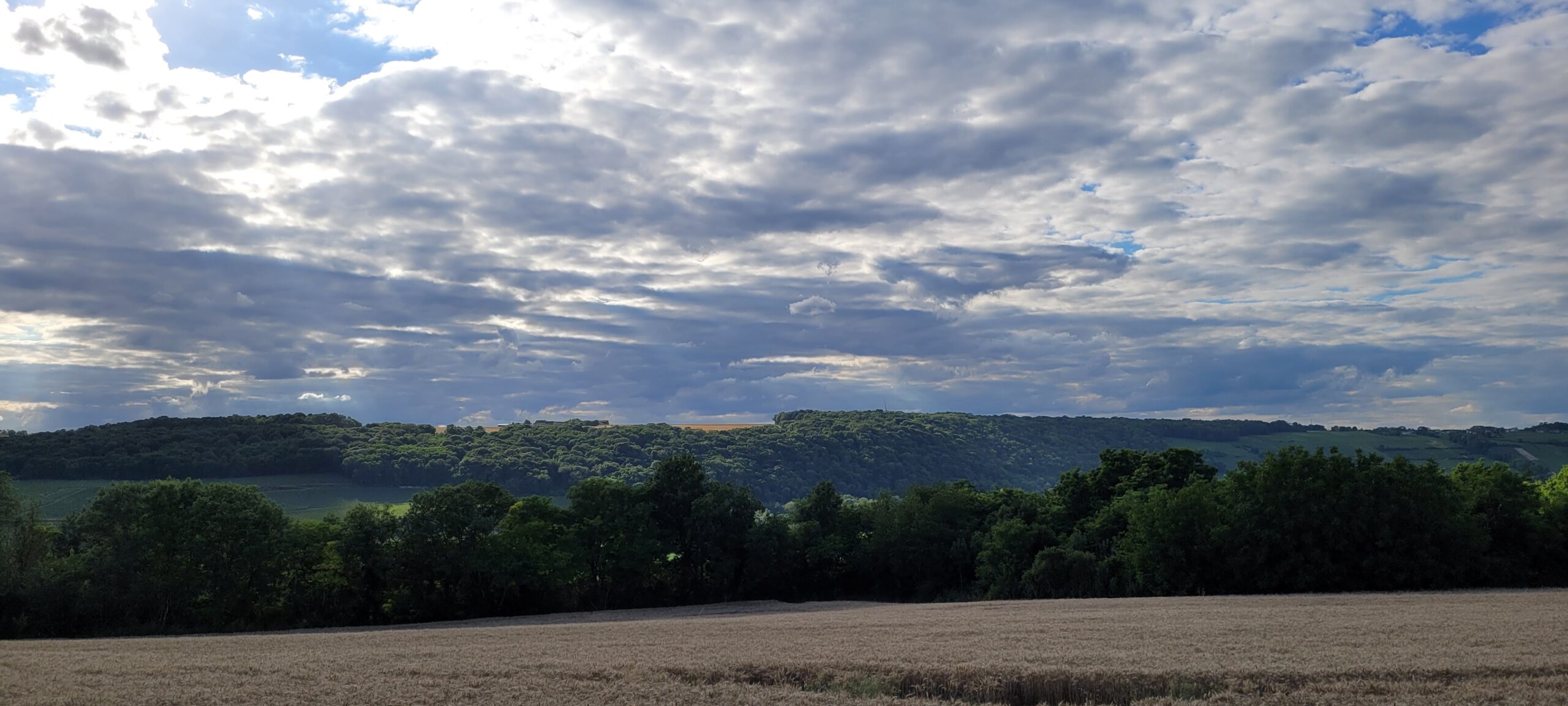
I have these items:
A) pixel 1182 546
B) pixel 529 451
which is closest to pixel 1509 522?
pixel 1182 546

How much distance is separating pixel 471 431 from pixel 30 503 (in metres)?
112

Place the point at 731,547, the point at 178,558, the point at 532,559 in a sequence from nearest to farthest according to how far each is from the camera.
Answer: the point at 178,558 → the point at 532,559 → the point at 731,547

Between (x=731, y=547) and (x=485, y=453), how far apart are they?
3593 inches

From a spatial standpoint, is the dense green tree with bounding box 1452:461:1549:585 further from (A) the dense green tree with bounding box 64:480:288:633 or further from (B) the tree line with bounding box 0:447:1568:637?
(A) the dense green tree with bounding box 64:480:288:633

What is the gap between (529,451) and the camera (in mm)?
152125

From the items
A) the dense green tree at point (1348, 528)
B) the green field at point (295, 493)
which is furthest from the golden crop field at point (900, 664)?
the green field at point (295, 493)

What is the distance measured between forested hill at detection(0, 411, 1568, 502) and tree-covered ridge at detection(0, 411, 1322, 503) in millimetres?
257

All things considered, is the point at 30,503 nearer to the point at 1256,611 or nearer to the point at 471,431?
the point at 1256,611

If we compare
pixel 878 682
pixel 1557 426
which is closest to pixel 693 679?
pixel 878 682

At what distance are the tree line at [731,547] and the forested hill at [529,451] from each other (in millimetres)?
54979

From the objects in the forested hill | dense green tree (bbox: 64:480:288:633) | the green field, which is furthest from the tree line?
the forested hill

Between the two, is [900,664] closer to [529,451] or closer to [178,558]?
[178,558]

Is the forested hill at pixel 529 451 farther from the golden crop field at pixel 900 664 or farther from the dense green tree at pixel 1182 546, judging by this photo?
the golden crop field at pixel 900 664

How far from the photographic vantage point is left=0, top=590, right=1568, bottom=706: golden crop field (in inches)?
753
